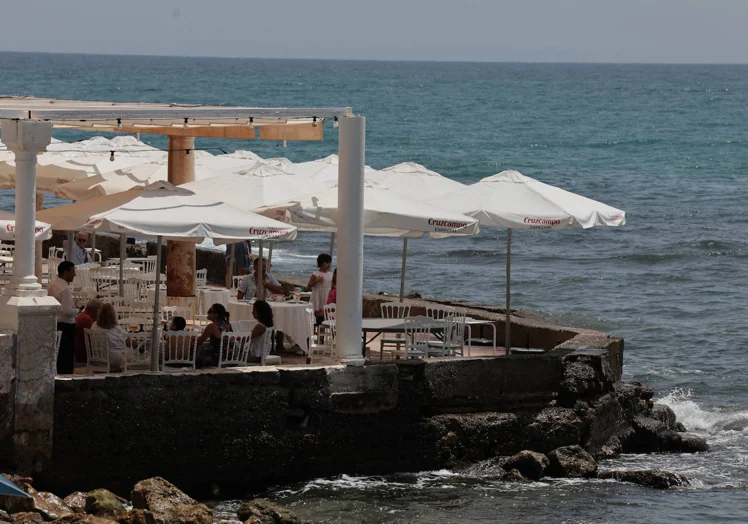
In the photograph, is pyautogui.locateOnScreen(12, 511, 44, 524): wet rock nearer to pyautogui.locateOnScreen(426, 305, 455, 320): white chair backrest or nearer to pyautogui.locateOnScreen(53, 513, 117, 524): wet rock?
pyautogui.locateOnScreen(53, 513, 117, 524): wet rock

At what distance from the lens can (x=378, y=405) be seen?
14453 millimetres

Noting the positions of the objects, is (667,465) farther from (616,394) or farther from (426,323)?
(426,323)

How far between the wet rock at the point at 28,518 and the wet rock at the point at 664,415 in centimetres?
864

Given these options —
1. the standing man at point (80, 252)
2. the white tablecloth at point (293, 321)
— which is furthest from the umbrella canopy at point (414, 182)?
the standing man at point (80, 252)

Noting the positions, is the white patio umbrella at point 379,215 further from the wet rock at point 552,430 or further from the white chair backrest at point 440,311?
the wet rock at point 552,430

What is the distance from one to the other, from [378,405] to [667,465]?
3.92 m

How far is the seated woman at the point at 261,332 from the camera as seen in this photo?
14422mm

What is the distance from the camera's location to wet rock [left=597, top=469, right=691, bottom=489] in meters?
14.9

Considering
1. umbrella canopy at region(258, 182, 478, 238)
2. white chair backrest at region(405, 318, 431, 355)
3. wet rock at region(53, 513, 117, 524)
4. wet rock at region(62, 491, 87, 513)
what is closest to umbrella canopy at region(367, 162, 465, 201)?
umbrella canopy at region(258, 182, 478, 238)

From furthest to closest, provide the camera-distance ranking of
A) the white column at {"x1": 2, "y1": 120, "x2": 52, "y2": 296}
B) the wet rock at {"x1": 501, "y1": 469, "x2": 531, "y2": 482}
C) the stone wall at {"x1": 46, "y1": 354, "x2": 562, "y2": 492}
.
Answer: the wet rock at {"x1": 501, "y1": 469, "x2": 531, "y2": 482} < the stone wall at {"x1": 46, "y1": 354, "x2": 562, "y2": 492} < the white column at {"x1": 2, "y1": 120, "x2": 52, "y2": 296}

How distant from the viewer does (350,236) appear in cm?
1457

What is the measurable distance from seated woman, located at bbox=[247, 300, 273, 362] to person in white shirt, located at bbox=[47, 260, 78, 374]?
1867 mm

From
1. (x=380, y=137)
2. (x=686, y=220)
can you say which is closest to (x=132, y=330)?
(x=686, y=220)

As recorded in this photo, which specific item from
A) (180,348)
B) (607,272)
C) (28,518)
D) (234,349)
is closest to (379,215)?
(234,349)
